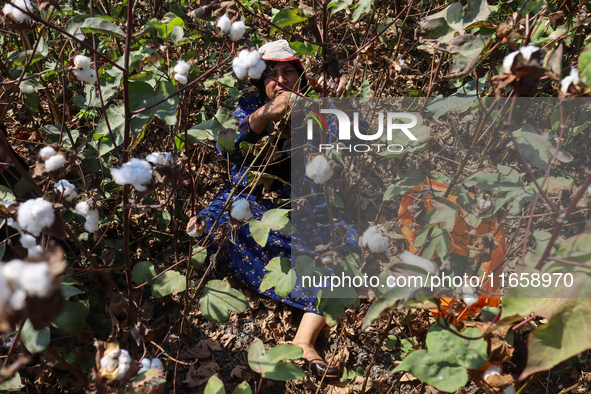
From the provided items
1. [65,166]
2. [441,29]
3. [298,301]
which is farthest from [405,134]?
[298,301]

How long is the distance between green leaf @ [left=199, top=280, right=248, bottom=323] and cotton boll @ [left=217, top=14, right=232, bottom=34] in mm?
845

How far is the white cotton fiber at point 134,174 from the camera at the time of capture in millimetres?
803

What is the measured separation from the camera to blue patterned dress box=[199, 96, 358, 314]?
182 cm

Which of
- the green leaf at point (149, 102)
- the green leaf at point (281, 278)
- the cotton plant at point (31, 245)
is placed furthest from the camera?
the green leaf at point (281, 278)

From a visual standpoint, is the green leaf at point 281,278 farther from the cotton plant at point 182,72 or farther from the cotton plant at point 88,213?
the cotton plant at point 182,72

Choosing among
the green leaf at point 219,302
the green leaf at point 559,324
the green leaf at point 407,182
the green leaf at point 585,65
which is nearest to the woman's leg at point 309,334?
the green leaf at point 219,302

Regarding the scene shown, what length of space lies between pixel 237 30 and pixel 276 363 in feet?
2.63

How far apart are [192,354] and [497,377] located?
52.7 inches

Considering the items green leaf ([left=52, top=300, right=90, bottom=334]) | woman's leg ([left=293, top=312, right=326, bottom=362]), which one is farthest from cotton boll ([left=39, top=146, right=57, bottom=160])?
woman's leg ([left=293, top=312, right=326, bottom=362])

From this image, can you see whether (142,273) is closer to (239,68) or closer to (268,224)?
(268,224)

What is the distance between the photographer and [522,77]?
28.2 inches

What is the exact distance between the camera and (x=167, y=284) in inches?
52.8

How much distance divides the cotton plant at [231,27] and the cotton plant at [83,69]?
0.46m

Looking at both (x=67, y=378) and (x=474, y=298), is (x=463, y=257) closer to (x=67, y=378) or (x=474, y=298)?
(x=474, y=298)
